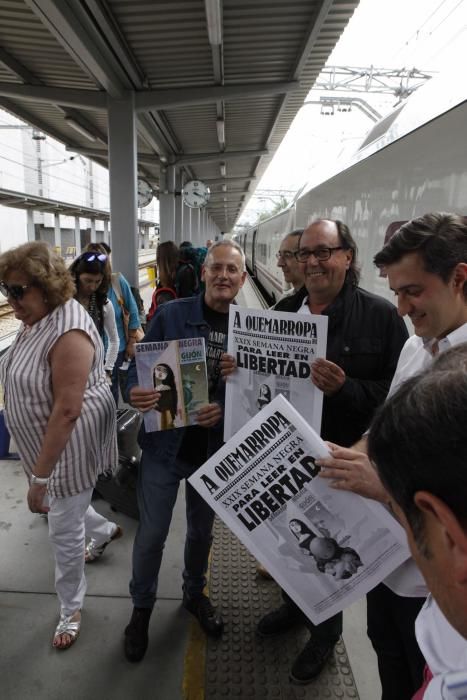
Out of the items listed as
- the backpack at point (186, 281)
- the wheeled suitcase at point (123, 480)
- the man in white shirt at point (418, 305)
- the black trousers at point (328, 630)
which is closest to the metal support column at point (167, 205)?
the backpack at point (186, 281)

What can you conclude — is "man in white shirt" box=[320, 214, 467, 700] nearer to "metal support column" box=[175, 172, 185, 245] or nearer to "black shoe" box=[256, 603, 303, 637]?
"black shoe" box=[256, 603, 303, 637]

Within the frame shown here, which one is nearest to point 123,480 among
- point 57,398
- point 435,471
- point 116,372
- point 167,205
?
point 116,372

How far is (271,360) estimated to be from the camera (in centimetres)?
178

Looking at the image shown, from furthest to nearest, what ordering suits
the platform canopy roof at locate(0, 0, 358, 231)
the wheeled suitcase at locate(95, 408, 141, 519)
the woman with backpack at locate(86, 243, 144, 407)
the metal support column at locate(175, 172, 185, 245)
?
the metal support column at locate(175, 172, 185, 245) → the platform canopy roof at locate(0, 0, 358, 231) → the woman with backpack at locate(86, 243, 144, 407) → the wheeled suitcase at locate(95, 408, 141, 519)

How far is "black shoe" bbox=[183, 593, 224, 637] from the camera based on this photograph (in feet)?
7.20

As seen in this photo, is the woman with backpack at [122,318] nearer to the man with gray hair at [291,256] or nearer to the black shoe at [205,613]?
the man with gray hair at [291,256]

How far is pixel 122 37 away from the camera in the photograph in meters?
4.53

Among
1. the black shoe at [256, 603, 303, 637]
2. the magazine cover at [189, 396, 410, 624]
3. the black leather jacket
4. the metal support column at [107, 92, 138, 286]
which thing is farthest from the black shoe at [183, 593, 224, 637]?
the metal support column at [107, 92, 138, 286]

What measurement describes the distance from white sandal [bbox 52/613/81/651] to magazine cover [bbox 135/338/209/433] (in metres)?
1.06

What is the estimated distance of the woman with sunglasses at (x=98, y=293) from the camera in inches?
125

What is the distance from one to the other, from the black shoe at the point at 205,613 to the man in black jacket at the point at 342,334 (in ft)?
1.30

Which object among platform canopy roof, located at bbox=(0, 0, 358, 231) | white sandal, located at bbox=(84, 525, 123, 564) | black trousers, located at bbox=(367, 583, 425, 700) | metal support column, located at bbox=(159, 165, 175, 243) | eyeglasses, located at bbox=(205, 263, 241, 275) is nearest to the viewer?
black trousers, located at bbox=(367, 583, 425, 700)

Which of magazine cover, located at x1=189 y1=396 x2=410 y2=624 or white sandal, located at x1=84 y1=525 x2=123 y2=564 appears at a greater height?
magazine cover, located at x1=189 y1=396 x2=410 y2=624

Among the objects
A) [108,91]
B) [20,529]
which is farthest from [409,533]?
[108,91]
